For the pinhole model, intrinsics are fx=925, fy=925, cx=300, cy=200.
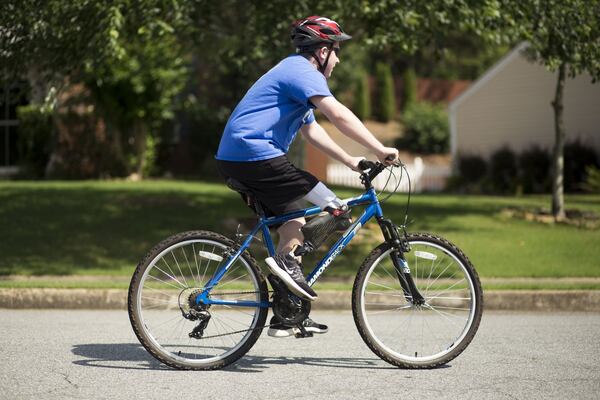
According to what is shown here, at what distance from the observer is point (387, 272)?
5625mm

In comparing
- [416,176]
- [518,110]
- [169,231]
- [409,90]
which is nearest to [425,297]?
[169,231]

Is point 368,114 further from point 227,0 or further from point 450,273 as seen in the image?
point 450,273

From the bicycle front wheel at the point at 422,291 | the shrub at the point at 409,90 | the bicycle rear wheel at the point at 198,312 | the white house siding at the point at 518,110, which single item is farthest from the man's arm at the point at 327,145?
the shrub at the point at 409,90

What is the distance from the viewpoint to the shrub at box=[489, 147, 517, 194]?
2673 cm

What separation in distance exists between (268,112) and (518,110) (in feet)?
77.3

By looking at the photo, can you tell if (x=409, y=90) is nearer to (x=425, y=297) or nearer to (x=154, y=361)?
(x=425, y=297)

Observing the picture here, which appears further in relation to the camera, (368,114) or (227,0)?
(368,114)

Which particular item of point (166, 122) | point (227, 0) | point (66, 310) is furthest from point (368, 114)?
point (66, 310)

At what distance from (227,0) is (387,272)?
24.3 ft

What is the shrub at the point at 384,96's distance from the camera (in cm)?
4947

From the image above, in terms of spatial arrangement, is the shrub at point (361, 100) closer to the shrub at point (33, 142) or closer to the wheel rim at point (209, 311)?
the shrub at point (33, 142)

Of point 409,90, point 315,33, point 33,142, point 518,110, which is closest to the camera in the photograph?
point 315,33

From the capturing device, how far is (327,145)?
218 inches

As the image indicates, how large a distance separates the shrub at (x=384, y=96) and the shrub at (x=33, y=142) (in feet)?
95.2
